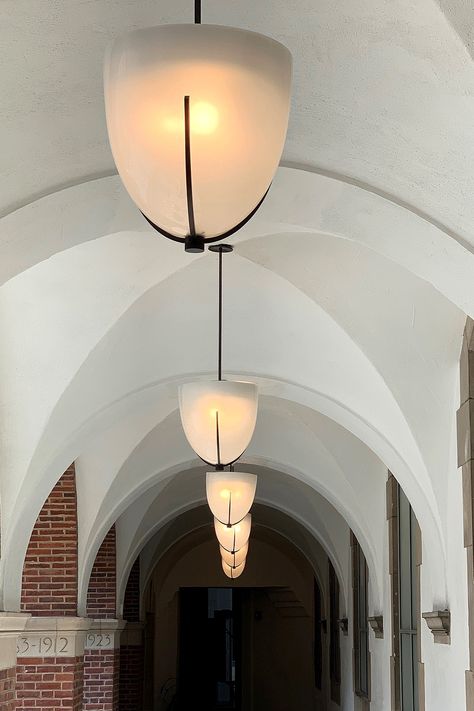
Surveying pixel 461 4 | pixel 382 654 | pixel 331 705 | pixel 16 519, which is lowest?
pixel 331 705

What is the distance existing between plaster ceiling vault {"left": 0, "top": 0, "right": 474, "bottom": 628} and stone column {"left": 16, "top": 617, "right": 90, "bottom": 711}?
0.67m

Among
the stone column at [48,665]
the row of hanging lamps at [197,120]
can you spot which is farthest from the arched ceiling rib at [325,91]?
the stone column at [48,665]

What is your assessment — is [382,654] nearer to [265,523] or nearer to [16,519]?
[16,519]

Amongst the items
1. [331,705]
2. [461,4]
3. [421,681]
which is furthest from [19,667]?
[331,705]

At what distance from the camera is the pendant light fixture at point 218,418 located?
5.18 m

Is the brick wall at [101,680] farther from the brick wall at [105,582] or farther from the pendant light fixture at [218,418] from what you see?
the pendant light fixture at [218,418]

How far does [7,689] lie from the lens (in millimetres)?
6383

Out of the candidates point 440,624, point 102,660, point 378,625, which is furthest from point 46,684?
point 440,624

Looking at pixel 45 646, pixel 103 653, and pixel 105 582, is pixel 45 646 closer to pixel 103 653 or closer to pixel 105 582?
pixel 103 653

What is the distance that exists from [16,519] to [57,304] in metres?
1.56

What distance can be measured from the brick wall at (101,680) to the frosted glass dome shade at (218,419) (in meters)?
7.22

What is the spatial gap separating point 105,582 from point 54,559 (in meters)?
3.17

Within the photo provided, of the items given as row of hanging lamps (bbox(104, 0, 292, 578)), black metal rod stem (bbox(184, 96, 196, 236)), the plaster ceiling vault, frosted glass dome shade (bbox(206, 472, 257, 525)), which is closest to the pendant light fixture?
the plaster ceiling vault

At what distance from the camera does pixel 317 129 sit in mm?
3562
